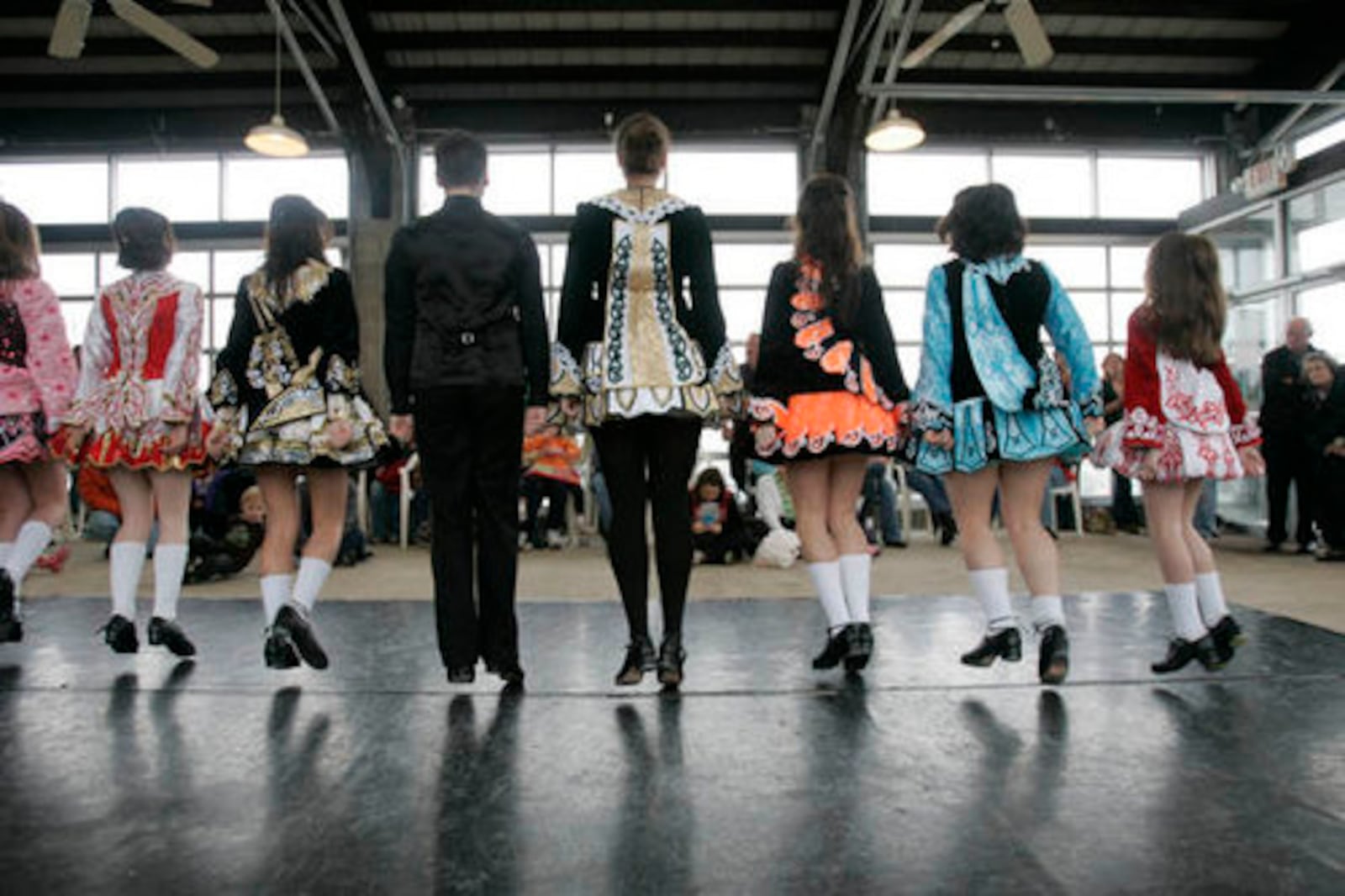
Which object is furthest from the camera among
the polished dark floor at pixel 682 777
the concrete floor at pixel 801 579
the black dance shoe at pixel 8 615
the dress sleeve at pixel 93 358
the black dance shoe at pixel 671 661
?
the concrete floor at pixel 801 579

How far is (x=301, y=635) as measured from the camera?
2480 mm

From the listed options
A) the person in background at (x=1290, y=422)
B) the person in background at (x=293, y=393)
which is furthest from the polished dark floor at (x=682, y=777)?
the person in background at (x=1290, y=422)

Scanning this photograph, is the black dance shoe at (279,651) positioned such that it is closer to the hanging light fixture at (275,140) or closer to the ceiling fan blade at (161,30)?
the ceiling fan blade at (161,30)

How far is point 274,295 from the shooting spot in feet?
8.52

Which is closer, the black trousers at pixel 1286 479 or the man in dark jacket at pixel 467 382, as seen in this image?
the man in dark jacket at pixel 467 382

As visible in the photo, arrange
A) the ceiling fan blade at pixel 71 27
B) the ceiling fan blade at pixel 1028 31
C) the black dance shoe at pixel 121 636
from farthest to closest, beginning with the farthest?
Result: the ceiling fan blade at pixel 1028 31
the ceiling fan blade at pixel 71 27
the black dance shoe at pixel 121 636

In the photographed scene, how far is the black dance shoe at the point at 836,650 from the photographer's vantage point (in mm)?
2500

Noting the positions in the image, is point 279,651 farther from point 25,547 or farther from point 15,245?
point 15,245

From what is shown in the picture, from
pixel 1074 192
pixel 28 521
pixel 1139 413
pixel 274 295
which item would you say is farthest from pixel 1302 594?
pixel 1074 192

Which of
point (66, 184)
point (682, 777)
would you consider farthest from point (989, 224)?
point (66, 184)

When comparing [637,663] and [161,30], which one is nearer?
[637,663]

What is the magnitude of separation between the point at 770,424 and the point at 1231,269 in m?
8.54

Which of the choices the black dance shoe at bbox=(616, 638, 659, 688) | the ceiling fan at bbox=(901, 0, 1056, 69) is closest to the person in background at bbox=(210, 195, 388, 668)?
the black dance shoe at bbox=(616, 638, 659, 688)

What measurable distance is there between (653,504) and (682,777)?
869 millimetres
